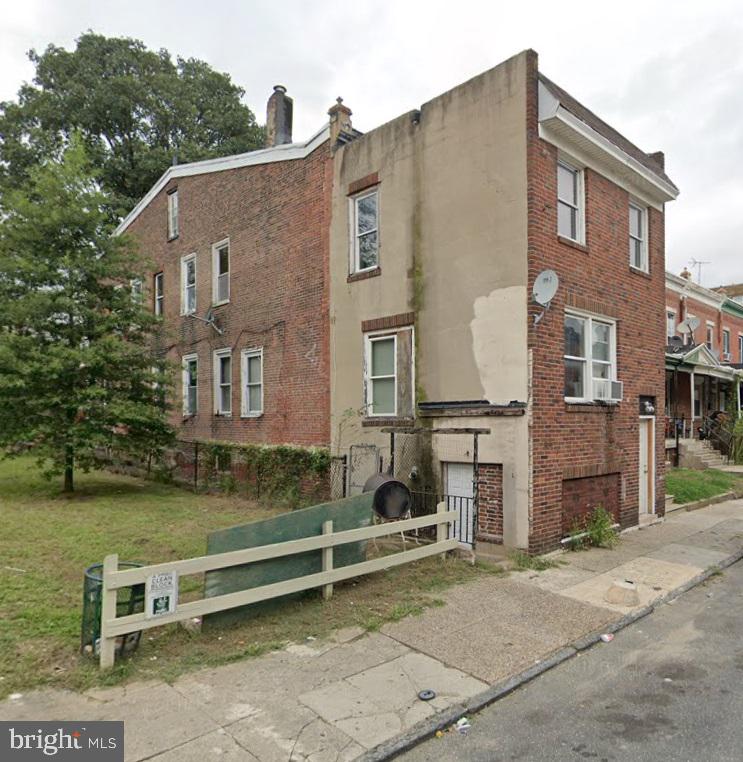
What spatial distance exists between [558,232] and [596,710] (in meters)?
7.20

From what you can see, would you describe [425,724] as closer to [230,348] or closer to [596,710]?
[596,710]

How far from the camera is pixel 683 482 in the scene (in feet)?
50.6

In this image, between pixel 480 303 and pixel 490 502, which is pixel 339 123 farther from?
pixel 490 502

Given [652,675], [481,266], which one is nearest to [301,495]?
[481,266]

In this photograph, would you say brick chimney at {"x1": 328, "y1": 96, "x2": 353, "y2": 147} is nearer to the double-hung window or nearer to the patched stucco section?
the patched stucco section

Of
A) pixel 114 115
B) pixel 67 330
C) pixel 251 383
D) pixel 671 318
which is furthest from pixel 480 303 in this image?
pixel 114 115

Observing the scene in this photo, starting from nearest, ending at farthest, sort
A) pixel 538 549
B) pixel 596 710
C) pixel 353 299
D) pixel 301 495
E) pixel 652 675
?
pixel 596 710 < pixel 652 675 < pixel 538 549 < pixel 353 299 < pixel 301 495

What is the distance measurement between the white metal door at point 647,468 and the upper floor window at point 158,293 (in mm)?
14940

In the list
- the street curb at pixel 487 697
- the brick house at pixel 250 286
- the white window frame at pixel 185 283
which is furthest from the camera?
the white window frame at pixel 185 283

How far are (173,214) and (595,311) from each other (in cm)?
1409

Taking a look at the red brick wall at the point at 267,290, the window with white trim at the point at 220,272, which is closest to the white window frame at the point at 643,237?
the red brick wall at the point at 267,290

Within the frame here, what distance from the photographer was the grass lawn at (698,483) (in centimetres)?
1425

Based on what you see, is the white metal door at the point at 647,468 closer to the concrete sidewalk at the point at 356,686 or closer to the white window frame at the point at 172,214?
the concrete sidewalk at the point at 356,686

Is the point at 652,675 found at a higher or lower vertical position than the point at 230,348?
lower
